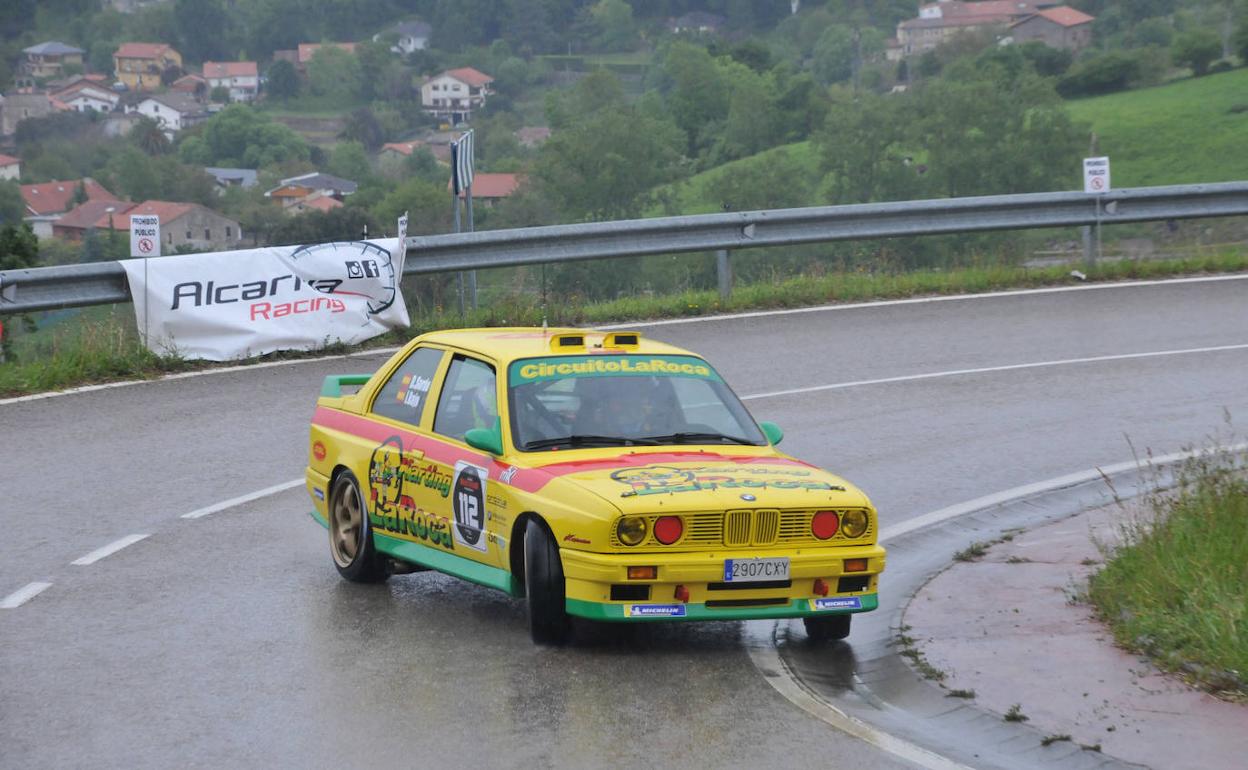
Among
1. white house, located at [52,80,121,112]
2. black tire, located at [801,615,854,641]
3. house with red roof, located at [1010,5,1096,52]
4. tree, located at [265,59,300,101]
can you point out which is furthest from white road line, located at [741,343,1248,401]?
tree, located at [265,59,300,101]

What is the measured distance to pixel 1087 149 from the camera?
3189 inches

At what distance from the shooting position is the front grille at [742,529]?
301 inches

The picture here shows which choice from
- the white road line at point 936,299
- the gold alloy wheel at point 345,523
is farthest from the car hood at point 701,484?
the white road line at point 936,299

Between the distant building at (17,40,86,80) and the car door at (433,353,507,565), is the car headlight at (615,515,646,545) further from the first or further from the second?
the distant building at (17,40,86,80)

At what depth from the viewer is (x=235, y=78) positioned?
174625 mm

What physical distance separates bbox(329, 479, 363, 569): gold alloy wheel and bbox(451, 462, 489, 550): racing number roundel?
949mm

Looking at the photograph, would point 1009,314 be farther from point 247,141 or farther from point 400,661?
point 247,141

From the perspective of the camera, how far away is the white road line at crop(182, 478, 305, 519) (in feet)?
36.2

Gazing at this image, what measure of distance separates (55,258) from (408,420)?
1875 cm

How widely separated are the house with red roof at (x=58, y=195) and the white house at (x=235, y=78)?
9429 cm

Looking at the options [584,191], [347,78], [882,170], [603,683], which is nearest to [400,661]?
[603,683]

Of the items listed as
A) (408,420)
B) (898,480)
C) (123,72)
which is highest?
(123,72)

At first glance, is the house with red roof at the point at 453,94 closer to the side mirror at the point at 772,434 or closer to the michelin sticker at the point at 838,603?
the side mirror at the point at 772,434

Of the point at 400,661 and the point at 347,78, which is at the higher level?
the point at 347,78
